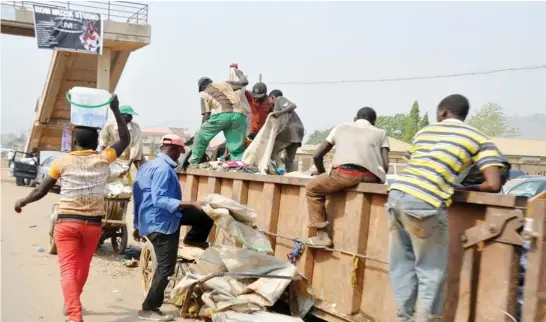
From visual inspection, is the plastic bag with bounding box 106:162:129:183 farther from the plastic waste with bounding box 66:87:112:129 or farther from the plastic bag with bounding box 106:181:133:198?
the plastic waste with bounding box 66:87:112:129

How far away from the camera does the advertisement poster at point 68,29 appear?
833 inches

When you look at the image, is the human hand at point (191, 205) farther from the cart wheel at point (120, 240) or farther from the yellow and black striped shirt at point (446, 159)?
the cart wheel at point (120, 240)

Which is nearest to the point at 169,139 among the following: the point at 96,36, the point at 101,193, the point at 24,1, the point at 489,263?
the point at 101,193

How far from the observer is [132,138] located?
27.7ft

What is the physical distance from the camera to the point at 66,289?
4.57 meters

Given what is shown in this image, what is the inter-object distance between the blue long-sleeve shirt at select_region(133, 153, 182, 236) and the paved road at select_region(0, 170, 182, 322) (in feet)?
3.02

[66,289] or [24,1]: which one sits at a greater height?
[24,1]

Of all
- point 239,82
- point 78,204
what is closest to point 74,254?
point 78,204

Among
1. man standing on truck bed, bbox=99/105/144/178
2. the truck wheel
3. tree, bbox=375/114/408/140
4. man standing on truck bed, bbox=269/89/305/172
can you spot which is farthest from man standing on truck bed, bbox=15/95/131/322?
tree, bbox=375/114/408/140

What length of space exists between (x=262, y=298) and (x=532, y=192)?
5.10m

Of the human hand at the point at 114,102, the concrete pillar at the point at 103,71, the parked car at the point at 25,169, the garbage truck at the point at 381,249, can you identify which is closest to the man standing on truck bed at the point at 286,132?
the garbage truck at the point at 381,249

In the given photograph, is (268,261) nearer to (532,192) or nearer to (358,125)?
(358,125)

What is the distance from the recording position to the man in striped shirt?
3363 mm

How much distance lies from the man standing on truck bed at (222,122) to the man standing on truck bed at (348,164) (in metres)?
2.60
